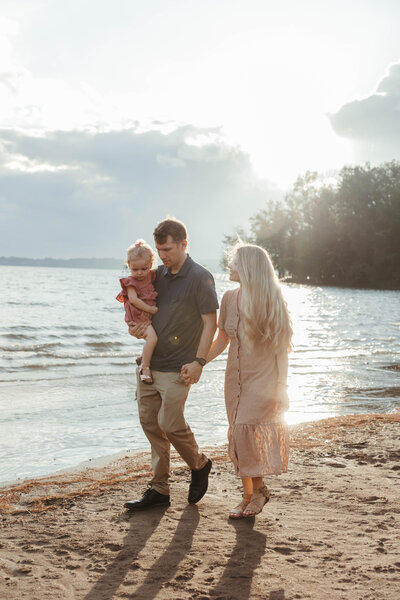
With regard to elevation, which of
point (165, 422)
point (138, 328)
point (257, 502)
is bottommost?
point (257, 502)

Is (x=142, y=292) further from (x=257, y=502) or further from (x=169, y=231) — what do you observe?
(x=257, y=502)

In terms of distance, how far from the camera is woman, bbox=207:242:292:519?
427 cm

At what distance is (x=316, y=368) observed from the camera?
608 inches

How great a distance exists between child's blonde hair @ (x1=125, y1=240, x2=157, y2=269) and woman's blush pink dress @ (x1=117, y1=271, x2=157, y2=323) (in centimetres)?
13

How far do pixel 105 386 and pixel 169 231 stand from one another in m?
8.41

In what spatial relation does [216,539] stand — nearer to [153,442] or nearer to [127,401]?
[153,442]

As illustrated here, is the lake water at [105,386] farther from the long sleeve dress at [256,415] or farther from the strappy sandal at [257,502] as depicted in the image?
the long sleeve dress at [256,415]

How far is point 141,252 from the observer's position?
446 cm

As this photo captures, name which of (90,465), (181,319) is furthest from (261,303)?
(90,465)

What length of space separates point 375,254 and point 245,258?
66616mm

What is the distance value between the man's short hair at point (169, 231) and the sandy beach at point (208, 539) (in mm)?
2056

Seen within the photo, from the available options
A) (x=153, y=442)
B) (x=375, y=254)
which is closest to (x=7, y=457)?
(x=153, y=442)

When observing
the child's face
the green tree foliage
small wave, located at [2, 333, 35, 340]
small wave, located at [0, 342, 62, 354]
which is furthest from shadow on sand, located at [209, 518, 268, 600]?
the green tree foliage

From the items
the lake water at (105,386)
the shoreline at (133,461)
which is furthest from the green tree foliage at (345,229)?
the shoreline at (133,461)
